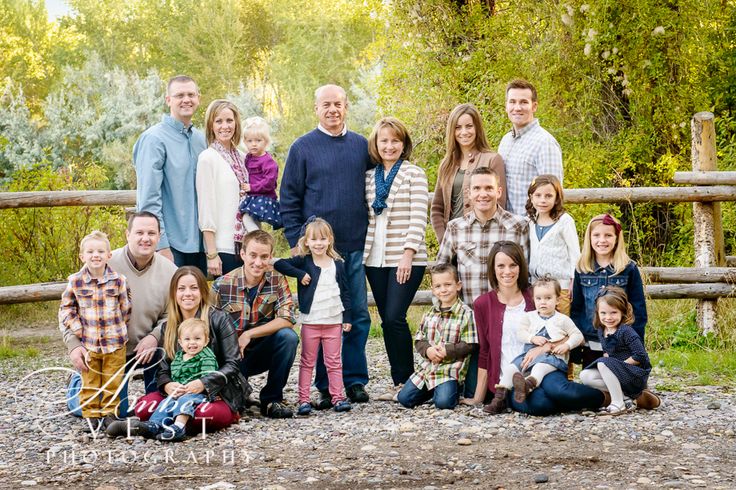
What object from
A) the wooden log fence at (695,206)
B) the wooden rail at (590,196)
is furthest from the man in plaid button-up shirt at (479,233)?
the wooden rail at (590,196)

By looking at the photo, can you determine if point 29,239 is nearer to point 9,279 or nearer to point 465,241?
point 9,279

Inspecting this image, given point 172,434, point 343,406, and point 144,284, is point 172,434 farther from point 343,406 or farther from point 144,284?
point 343,406

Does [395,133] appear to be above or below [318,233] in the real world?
above

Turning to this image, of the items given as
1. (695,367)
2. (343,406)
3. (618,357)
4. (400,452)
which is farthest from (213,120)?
(695,367)

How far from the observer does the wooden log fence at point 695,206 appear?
328 inches

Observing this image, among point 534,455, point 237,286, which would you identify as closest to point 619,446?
point 534,455

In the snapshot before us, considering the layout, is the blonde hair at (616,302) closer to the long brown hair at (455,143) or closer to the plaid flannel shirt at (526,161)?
the plaid flannel shirt at (526,161)

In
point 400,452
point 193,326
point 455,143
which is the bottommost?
point 400,452

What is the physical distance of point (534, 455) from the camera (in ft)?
15.5

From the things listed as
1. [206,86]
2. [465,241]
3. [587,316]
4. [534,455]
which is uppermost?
[206,86]

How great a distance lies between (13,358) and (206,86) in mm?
23742

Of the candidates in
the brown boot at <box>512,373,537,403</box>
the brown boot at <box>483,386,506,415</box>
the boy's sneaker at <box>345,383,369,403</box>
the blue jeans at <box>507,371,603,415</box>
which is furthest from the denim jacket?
the boy's sneaker at <box>345,383,369,403</box>

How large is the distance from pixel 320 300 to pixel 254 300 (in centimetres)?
40

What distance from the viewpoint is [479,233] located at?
19.6 ft
